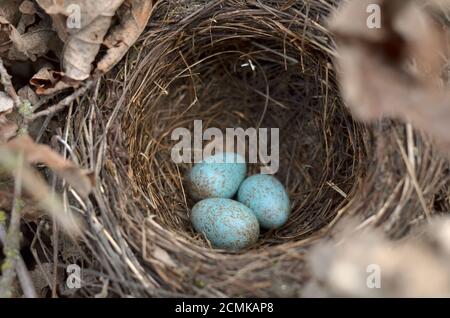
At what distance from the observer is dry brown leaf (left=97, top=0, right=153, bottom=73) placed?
1.83 metres

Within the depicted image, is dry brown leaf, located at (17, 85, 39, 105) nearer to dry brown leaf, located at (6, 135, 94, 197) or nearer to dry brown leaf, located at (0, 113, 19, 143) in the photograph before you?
dry brown leaf, located at (0, 113, 19, 143)

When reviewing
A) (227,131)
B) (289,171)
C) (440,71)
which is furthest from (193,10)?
(440,71)

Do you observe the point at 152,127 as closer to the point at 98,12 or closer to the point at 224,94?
the point at 224,94

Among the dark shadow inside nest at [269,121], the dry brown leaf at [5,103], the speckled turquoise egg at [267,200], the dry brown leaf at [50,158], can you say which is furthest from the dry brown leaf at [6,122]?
the speckled turquoise egg at [267,200]

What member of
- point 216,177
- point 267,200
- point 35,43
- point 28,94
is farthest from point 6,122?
point 267,200

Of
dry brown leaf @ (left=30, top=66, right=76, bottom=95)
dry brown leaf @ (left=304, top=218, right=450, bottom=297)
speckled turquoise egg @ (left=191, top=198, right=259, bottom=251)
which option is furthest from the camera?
speckled turquoise egg @ (left=191, top=198, right=259, bottom=251)

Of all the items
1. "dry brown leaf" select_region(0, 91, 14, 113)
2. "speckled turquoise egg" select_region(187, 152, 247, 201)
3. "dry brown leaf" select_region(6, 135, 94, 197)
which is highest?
"dry brown leaf" select_region(0, 91, 14, 113)

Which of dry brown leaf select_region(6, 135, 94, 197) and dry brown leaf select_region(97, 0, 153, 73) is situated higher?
dry brown leaf select_region(97, 0, 153, 73)

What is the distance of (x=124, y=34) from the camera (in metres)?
1.84

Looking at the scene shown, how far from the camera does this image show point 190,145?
95.1 inches

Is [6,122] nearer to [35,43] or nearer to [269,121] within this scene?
[35,43]

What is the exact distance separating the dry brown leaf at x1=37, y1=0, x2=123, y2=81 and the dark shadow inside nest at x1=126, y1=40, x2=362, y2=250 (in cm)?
42

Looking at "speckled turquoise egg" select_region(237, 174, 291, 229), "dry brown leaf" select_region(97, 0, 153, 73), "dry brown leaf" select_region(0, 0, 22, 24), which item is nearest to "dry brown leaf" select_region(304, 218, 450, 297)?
"speckled turquoise egg" select_region(237, 174, 291, 229)

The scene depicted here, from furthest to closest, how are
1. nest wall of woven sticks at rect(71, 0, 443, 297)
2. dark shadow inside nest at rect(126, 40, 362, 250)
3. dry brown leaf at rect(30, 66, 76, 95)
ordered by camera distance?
dark shadow inside nest at rect(126, 40, 362, 250) → dry brown leaf at rect(30, 66, 76, 95) → nest wall of woven sticks at rect(71, 0, 443, 297)
